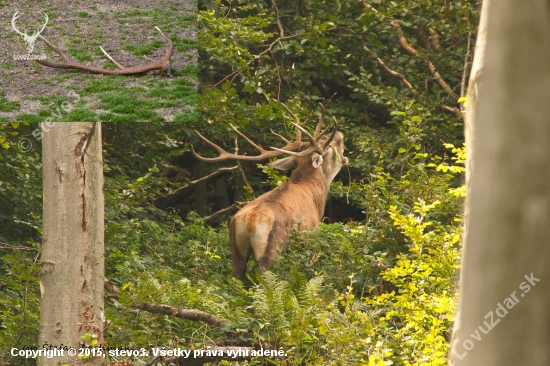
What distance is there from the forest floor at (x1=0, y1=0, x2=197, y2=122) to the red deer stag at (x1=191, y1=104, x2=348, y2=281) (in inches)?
50.2

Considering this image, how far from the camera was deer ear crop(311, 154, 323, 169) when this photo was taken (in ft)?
30.7

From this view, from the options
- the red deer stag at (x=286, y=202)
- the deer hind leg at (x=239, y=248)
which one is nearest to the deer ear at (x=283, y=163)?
the red deer stag at (x=286, y=202)

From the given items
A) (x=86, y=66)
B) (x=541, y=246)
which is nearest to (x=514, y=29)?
(x=541, y=246)

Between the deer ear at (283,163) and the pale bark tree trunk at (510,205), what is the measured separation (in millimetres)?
7337

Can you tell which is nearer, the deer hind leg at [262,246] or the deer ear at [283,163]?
the deer hind leg at [262,246]

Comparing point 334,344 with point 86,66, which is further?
point 86,66

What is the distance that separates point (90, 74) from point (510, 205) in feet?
17.5

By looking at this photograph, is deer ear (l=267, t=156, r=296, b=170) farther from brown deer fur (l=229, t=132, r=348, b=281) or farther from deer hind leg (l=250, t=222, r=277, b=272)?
deer hind leg (l=250, t=222, r=277, b=272)

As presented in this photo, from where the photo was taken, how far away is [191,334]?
593 centimetres

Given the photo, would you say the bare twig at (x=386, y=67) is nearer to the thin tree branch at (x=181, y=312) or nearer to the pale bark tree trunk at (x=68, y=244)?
the thin tree branch at (x=181, y=312)

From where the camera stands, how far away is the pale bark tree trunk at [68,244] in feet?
15.7

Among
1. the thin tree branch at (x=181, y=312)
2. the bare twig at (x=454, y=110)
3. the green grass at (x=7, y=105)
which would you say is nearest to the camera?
the thin tree branch at (x=181, y=312)

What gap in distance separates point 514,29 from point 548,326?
2.70 ft

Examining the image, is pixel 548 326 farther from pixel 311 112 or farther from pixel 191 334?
pixel 311 112
